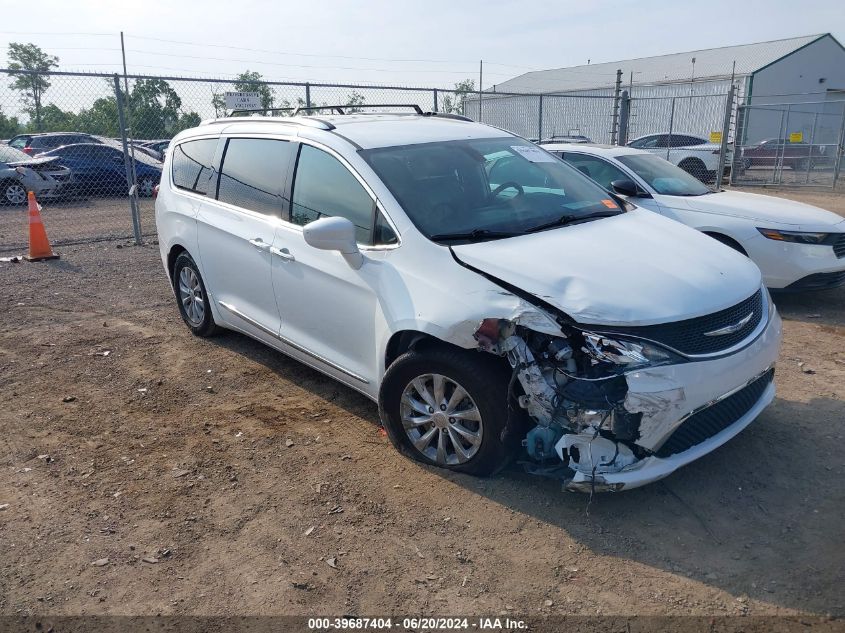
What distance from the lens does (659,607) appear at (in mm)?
2766

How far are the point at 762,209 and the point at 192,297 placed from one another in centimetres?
549

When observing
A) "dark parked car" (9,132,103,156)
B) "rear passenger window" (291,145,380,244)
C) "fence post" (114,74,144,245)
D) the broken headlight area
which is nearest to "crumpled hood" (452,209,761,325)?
the broken headlight area

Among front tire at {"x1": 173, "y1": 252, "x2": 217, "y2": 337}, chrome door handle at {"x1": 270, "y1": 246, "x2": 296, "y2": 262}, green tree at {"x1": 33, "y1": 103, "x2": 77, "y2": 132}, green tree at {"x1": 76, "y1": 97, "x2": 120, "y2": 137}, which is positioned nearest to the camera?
chrome door handle at {"x1": 270, "y1": 246, "x2": 296, "y2": 262}

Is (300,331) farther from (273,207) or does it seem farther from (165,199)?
(165,199)

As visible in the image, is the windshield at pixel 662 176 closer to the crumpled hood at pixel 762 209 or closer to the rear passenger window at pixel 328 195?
the crumpled hood at pixel 762 209

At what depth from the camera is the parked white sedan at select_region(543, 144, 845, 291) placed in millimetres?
6473

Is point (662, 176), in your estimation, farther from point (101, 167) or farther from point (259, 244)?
point (101, 167)

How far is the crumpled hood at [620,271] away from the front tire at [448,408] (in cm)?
48

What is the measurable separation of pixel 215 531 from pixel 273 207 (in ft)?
7.20

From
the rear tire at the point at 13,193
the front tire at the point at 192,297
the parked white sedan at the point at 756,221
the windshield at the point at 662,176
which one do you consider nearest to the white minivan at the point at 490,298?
the front tire at the point at 192,297

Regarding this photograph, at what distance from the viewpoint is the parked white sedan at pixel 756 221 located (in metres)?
6.47

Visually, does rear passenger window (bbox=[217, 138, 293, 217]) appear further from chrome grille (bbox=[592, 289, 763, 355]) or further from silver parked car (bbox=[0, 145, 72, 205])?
silver parked car (bbox=[0, 145, 72, 205])

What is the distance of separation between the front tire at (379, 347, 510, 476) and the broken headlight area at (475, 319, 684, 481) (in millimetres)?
137

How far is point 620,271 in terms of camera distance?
3434mm
